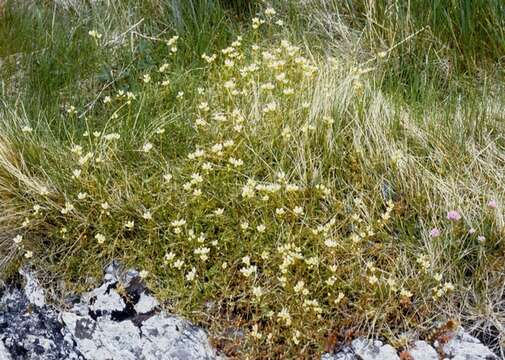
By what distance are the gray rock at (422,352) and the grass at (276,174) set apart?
66 millimetres

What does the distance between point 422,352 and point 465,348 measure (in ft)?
0.57

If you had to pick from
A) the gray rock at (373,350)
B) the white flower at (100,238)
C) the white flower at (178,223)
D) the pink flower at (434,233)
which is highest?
the white flower at (100,238)

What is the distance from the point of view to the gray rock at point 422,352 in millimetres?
2877

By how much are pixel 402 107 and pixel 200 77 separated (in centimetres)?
115

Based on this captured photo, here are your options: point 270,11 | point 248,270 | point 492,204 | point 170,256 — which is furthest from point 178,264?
point 270,11

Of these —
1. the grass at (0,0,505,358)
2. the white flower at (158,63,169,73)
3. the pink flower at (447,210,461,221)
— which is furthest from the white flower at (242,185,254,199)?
the white flower at (158,63,169,73)

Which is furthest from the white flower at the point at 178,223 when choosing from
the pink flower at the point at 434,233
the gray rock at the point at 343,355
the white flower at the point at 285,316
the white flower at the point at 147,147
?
the pink flower at the point at 434,233

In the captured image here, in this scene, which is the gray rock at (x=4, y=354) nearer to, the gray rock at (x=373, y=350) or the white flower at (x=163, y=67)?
the gray rock at (x=373, y=350)

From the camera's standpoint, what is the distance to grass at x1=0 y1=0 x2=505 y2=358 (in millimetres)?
3043

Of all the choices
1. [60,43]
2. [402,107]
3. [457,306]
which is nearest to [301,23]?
[402,107]

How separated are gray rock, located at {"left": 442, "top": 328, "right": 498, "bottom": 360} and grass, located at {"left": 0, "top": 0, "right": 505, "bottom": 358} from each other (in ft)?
0.24

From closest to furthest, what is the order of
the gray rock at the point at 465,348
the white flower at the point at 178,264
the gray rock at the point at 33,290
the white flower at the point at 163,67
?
the gray rock at the point at 465,348, the white flower at the point at 178,264, the gray rock at the point at 33,290, the white flower at the point at 163,67

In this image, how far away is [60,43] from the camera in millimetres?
4414

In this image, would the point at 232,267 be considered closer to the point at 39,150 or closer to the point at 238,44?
the point at 39,150
